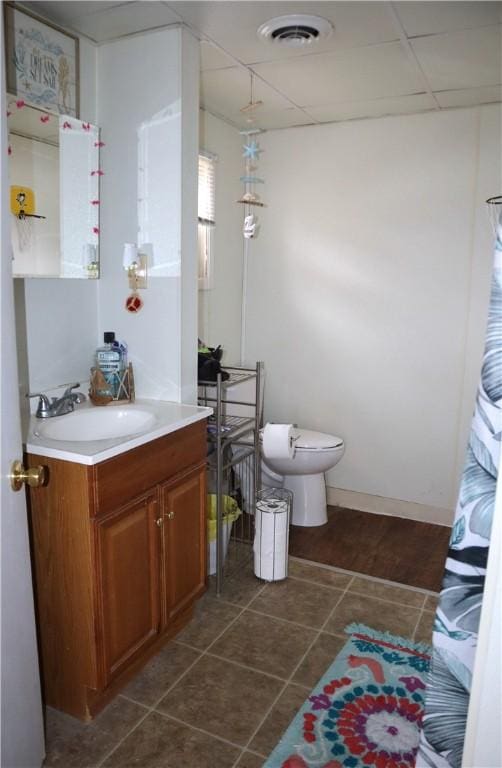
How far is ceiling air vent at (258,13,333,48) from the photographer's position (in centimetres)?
203

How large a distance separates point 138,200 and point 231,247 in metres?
1.26

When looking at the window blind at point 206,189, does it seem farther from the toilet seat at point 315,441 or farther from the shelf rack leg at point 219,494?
the toilet seat at point 315,441

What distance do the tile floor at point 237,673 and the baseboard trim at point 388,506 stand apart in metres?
0.80

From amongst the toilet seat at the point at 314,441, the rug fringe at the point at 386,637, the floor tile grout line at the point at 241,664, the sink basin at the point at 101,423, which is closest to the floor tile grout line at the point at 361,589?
the floor tile grout line at the point at 241,664

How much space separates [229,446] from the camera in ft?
9.43

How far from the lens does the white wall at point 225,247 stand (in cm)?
325

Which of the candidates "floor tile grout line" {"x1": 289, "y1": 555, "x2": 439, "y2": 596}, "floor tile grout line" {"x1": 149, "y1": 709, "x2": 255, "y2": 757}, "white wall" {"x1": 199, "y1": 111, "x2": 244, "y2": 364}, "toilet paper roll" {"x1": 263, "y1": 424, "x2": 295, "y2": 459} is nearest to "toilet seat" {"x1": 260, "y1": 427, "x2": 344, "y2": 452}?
"toilet paper roll" {"x1": 263, "y1": 424, "x2": 295, "y2": 459}

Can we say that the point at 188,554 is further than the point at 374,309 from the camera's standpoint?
No

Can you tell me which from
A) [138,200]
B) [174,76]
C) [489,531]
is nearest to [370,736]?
[489,531]

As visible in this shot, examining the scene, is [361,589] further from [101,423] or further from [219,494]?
[101,423]

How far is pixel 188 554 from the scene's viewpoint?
225cm

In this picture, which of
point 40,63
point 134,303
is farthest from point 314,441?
point 40,63

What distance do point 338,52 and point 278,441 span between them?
A: 1716 mm

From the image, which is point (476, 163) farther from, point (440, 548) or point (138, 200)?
point (440, 548)
